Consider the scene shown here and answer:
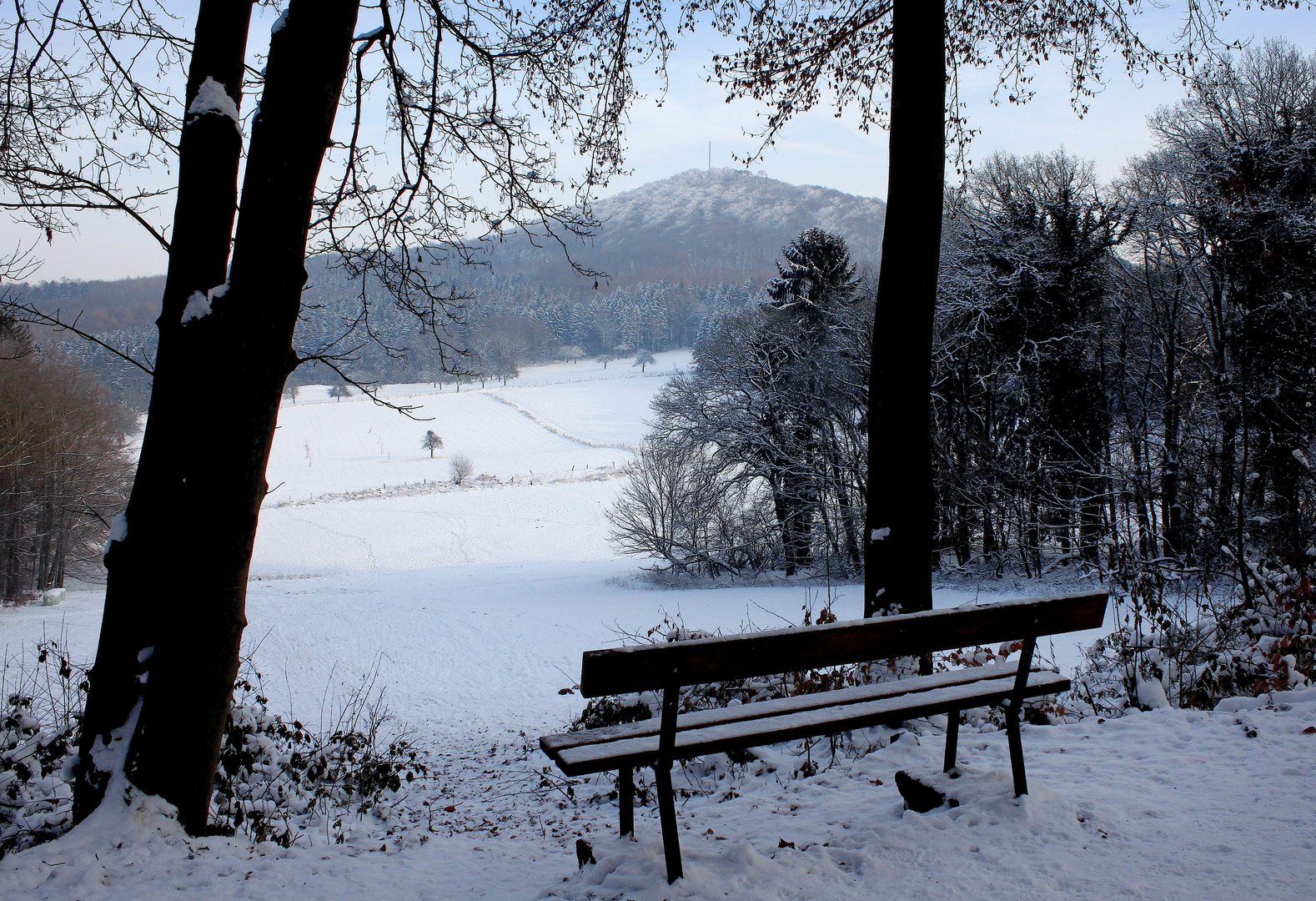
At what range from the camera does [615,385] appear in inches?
3002

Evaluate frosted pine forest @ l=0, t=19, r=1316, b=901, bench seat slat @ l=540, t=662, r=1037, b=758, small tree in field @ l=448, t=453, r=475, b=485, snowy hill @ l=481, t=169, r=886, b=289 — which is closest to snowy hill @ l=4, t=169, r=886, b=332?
snowy hill @ l=481, t=169, r=886, b=289

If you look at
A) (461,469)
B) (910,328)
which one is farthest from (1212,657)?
(461,469)

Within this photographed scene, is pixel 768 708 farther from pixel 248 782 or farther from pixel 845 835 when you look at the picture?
pixel 248 782

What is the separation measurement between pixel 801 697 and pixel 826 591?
18.1m

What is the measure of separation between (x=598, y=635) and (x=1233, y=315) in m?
14.7

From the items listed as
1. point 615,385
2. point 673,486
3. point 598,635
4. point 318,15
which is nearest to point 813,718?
point 318,15

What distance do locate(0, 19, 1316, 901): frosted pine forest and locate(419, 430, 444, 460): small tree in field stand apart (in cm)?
267

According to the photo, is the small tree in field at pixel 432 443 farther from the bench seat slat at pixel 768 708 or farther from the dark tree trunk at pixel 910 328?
the bench seat slat at pixel 768 708

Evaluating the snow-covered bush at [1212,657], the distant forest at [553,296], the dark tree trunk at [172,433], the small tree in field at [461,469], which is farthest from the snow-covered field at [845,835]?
the small tree in field at [461,469]

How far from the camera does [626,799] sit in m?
3.13

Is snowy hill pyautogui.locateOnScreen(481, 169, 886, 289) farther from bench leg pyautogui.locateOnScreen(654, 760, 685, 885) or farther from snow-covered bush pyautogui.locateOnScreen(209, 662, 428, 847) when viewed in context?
bench leg pyautogui.locateOnScreen(654, 760, 685, 885)

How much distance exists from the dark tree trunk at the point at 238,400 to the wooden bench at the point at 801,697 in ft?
4.83

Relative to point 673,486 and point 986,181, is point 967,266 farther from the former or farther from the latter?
point 673,486

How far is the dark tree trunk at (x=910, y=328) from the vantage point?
4.69 meters
